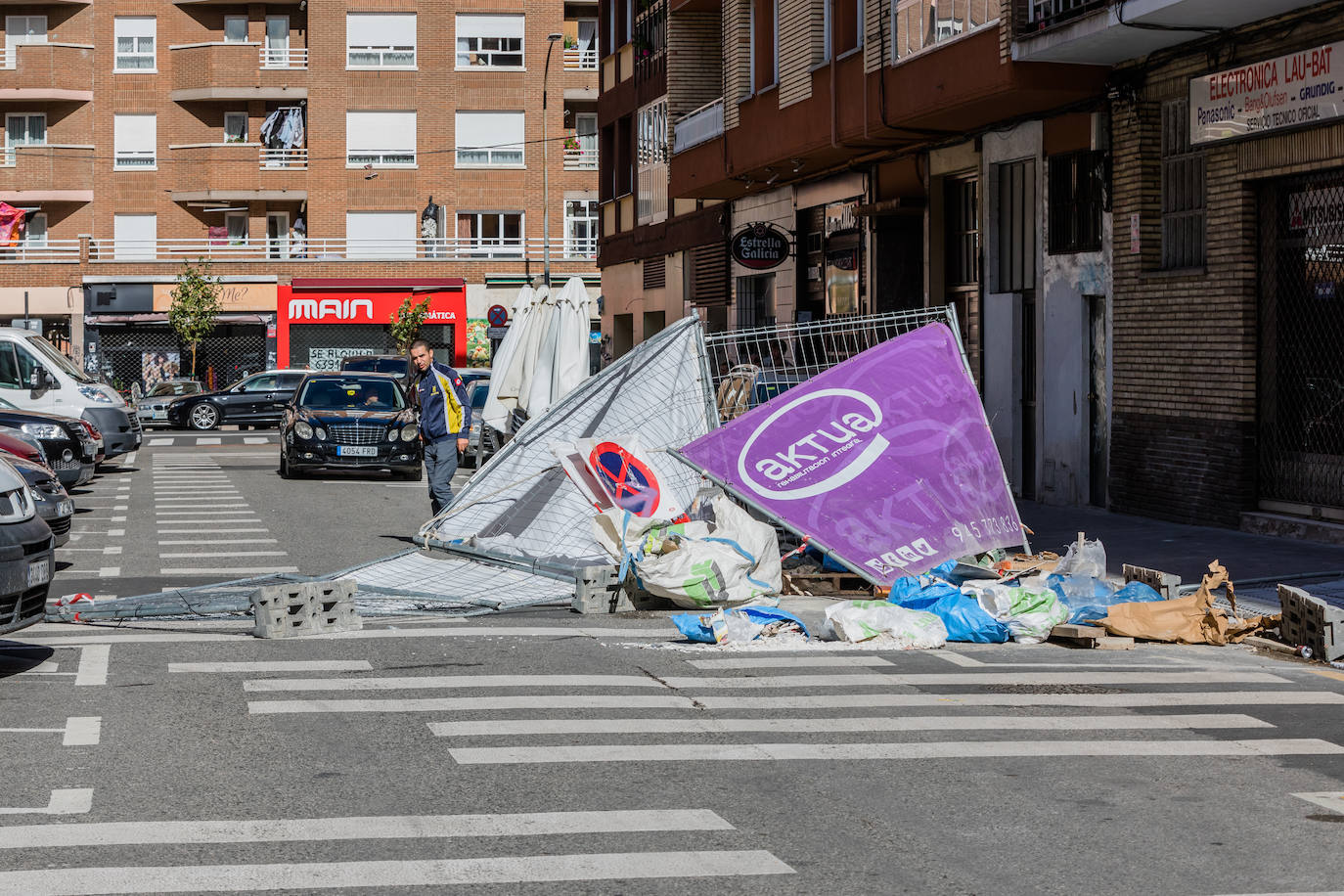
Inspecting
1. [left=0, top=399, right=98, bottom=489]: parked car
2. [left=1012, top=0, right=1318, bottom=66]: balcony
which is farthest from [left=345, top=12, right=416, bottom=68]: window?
[left=1012, top=0, right=1318, bottom=66]: balcony

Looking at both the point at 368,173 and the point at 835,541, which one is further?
the point at 368,173

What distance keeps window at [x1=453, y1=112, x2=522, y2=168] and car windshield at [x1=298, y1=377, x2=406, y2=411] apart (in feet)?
114

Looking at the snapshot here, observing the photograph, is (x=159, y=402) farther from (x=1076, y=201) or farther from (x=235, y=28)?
(x=1076, y=201)

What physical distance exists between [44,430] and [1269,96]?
47.1 feet

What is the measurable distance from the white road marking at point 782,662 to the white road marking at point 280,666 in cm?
181

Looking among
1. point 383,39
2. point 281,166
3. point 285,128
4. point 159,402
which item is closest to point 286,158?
point 281,166

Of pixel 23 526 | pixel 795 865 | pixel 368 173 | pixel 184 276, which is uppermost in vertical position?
pixel 368 173

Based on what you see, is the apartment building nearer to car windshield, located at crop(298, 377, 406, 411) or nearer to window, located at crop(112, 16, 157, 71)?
window, located at crop(112, 16, 157, 71)

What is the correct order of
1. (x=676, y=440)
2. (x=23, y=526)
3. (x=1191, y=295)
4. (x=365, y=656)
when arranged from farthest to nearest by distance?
(x=1191, y=295) < (x=676, y=440) < (x=365, y=656) < (x=23, y=526)

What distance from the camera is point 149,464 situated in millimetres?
29250

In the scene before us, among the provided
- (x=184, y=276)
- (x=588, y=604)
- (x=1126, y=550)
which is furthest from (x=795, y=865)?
(x=184, y=276)

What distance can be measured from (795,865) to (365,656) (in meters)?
4.63

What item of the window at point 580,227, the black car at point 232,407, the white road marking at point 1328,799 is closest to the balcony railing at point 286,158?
the window at point 580,227

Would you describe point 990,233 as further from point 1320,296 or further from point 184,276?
point 184,276
